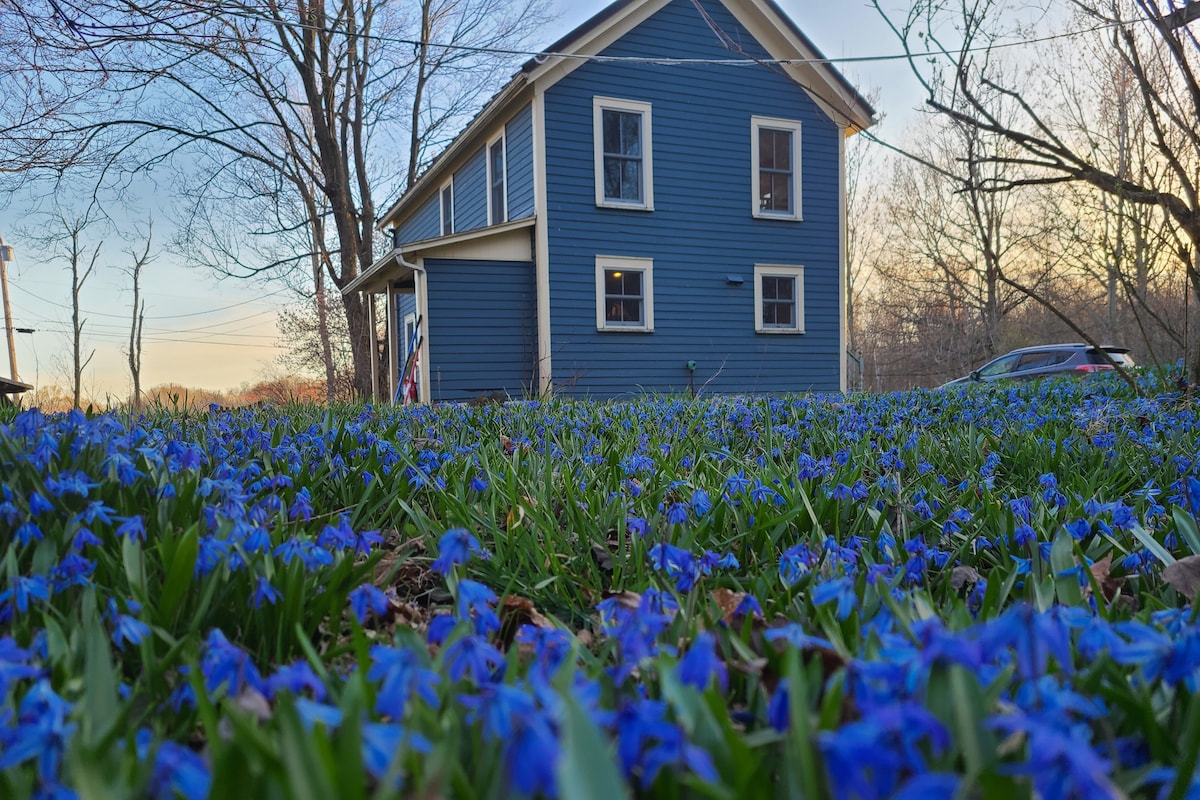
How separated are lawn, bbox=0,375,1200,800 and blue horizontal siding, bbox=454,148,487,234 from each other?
44.1 ft

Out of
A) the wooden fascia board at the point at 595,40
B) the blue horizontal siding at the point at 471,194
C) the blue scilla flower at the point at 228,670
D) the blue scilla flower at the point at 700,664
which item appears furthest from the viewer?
the blue horizontal siding at the point at 471,194

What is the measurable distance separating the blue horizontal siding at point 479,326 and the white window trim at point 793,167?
Result: 186 inches

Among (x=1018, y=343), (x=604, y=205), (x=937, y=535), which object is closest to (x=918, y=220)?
(x=1018, y=343)

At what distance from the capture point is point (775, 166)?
1518 centimetres

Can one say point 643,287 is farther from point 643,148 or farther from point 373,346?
point 373,346

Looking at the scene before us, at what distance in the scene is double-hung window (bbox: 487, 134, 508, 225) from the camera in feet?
50.2

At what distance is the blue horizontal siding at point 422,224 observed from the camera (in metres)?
20.1

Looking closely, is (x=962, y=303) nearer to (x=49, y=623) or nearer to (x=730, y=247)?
(x=730, y=247)

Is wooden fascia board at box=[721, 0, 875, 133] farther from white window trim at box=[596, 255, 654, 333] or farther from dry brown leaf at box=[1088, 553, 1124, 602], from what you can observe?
dry brown leaf at box=[1088, 553, 1124, 602]

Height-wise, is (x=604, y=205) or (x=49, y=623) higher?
(x=604, y=205)

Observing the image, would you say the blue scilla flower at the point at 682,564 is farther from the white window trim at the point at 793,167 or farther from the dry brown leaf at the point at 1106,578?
the white window trim at the point at 793,167

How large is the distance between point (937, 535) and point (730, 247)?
1269cm

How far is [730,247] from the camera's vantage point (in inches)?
580

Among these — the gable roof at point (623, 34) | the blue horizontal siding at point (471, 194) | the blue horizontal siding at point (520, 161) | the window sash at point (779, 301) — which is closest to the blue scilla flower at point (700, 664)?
the gable roof at point (623, 34)
